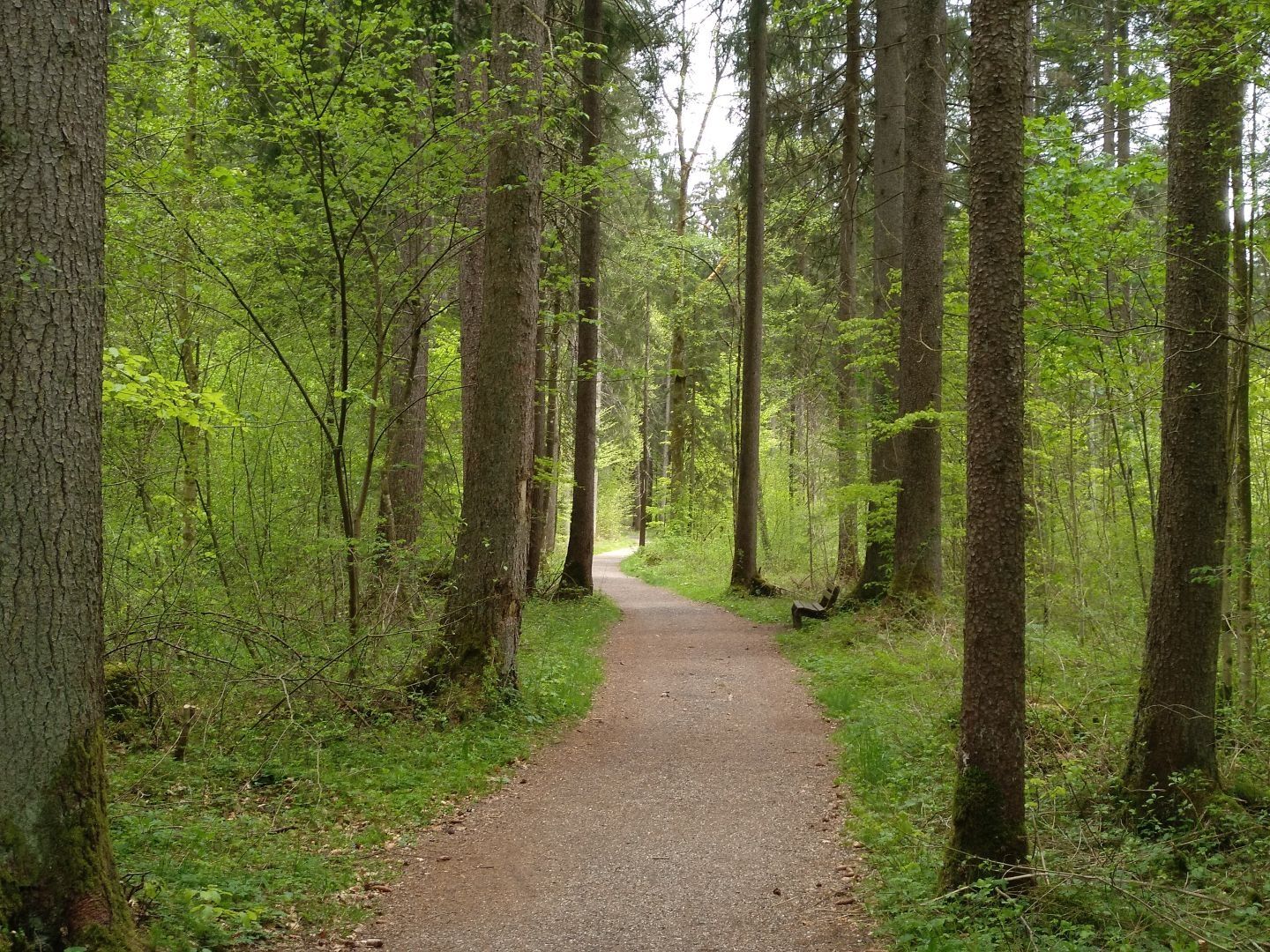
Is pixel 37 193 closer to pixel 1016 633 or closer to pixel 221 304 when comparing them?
pixel 1016 633

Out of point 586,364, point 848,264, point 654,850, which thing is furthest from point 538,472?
point 654,850

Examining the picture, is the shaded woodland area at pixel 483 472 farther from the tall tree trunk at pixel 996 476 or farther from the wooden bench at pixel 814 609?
the wooden bench at pixel 814 609

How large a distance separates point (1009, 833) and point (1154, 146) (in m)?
6.76

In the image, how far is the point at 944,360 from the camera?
13188mm

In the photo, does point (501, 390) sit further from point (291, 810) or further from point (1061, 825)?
point (1061, 825)

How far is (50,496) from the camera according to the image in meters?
3.16

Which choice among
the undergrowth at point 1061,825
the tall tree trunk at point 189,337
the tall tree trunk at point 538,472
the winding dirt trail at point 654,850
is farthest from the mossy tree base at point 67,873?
the tall tree trunk at point 538,472

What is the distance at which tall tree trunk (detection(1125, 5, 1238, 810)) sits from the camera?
5074 millimetres

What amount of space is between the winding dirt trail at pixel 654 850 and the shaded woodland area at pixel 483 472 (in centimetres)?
33

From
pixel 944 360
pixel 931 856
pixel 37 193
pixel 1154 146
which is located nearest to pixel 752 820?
pixel 931 856

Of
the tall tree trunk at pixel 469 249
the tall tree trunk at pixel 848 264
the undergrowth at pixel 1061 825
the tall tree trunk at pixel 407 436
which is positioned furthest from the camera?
the tall tree trunk at pixel 848 264

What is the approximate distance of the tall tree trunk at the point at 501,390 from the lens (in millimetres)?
7824

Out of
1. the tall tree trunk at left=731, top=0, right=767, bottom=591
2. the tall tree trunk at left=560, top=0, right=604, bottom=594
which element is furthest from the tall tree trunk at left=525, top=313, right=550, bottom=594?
the tall tree trunk at left=731, top=0, right=767, bottom=591

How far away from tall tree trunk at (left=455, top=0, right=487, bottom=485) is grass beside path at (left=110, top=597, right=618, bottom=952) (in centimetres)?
267
